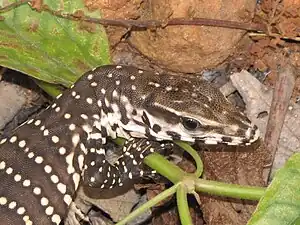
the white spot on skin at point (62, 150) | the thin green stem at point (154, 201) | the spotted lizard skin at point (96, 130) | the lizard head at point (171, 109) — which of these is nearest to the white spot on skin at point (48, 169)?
the spotted lizard skin at point (96, 130)

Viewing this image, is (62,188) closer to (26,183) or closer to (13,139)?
(26,183)

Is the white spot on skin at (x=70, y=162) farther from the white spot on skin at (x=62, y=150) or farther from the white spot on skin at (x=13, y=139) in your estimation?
the white spot on skin at (x=13, y=139)

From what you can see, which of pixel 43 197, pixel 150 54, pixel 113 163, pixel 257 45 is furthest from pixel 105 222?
pixel 257 45

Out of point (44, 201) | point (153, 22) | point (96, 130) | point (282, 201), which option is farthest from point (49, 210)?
point (282, 201)

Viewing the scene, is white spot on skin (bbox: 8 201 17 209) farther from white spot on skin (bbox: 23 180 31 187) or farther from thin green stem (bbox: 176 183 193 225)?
thin green stem (bbox: 176 183 193 225)

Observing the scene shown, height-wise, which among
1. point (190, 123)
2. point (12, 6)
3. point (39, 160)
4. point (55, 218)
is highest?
point (12, 6)

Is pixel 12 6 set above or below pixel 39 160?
above

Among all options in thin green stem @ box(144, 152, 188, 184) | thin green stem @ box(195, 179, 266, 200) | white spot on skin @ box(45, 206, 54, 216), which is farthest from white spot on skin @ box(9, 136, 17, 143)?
thin green stem @ box(195, 179, 266, 200)

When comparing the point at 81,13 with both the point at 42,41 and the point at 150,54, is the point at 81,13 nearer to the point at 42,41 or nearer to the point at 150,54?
the point at 42,41
